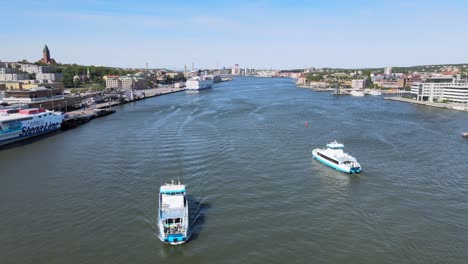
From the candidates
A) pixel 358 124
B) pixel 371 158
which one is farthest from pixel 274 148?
pixel 358 124

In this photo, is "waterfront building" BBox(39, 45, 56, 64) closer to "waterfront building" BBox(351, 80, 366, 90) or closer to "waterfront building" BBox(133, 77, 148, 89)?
"waterfront building" BBox(133, 77, 148, 89)

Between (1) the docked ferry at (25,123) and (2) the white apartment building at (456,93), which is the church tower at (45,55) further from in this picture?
(2) the white apartment building at (456,93)

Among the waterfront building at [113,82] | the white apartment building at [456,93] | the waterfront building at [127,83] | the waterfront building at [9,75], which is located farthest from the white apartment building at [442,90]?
the waterfront building at [9,75]

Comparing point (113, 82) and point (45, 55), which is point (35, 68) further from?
point (45, 55)

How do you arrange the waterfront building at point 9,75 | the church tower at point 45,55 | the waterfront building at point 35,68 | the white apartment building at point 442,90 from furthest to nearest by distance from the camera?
the church tower at point 45,55, the waterfront building at point 35,68, the waterfront building at point 9,75, the white apartment building at point 442,90

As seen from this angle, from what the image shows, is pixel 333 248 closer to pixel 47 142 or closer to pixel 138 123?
pixel 47 142

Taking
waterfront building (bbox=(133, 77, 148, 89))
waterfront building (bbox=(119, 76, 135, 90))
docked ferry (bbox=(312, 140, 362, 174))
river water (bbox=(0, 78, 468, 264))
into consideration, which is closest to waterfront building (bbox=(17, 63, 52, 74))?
waterfront building (bbox=(119, 76, 135, 90))
